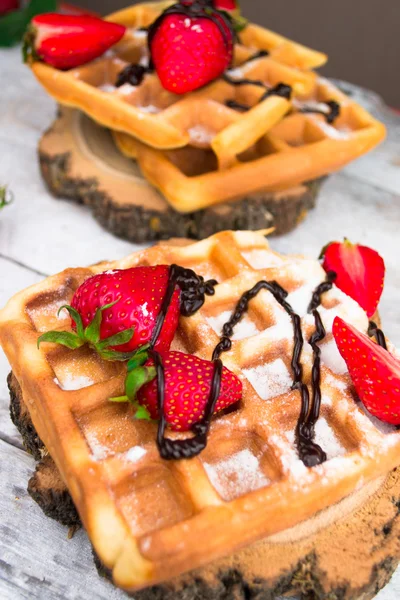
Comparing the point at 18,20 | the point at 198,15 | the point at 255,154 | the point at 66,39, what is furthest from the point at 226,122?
the point at 18,20

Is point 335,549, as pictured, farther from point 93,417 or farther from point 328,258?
point 328,258

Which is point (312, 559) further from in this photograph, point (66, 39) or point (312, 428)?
point (66, 39)

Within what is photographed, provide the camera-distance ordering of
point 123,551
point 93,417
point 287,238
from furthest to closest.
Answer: point 287,238 < point 93,417 < point 123,551

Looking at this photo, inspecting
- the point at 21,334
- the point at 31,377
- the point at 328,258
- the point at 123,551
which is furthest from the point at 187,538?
the point at 328,258

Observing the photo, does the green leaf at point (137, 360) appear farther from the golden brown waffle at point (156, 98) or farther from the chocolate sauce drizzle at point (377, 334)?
the golden brown waffle at point (156, 98)

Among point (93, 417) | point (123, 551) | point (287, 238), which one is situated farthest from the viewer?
point (287, 238)

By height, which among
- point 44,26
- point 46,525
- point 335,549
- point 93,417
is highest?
point 44,26

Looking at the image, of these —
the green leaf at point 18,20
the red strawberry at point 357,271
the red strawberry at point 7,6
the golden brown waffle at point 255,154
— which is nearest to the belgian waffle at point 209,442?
the red strawberry at point 357,271

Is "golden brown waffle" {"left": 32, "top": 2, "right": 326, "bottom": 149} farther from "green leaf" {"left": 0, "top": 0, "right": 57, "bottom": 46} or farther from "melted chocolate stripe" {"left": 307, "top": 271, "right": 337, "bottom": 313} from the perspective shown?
"green leaf" {"left": 0, "top": 0, "right": 57, "bottom": 46}
